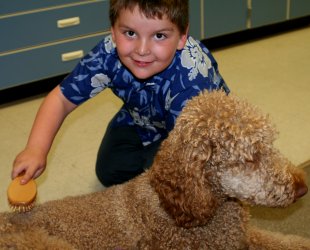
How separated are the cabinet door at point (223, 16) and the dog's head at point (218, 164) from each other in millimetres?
2328

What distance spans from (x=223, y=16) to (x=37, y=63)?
4.53 ft

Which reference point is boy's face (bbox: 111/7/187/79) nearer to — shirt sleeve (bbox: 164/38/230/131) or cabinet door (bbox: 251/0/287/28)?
shirt sleeve (bbox: 164/38/230/131)

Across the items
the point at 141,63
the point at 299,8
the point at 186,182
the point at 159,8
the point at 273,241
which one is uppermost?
the point at 159,8

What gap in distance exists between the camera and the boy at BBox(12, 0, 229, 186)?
1.30 m

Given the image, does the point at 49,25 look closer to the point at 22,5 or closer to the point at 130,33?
the point at 22,5

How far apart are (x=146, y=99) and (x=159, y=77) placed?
107 millimetres

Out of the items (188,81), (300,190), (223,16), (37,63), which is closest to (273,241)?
(300,190)

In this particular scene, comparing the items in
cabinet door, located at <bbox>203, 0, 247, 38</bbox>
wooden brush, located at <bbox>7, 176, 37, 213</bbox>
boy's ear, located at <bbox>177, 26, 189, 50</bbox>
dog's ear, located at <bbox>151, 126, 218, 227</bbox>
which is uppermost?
boy's ear, located at <bbox>177, 26, 189, 50</bbox>

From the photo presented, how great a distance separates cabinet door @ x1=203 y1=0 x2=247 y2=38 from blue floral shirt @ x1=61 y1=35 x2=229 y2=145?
1.90 metres

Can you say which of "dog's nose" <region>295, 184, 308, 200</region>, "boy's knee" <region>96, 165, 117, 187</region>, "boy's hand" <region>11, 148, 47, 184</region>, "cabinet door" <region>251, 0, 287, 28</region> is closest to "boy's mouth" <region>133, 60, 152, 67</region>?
"boy's hand" <region>11, 148, 47, 184</region>

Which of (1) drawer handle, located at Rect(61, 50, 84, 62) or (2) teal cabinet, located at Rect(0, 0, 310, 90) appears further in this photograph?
(1) drawer handle, located at Rect(61, 50, 84, 62)

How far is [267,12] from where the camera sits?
3707 mm

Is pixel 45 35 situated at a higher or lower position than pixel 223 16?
higher

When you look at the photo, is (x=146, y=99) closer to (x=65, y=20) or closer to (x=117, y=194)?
(x=117, y=194)
